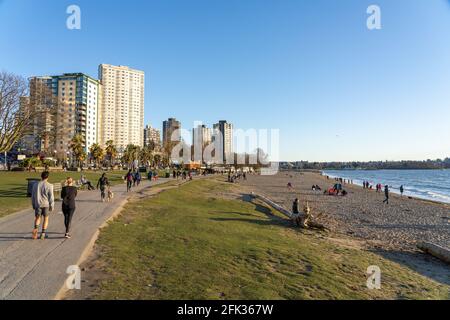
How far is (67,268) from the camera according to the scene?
6.03 meters

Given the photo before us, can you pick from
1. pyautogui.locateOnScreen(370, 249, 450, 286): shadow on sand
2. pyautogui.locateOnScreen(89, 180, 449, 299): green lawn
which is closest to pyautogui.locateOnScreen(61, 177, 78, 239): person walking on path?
pyautogui.locateOnScreen(89, 180, 449, 299): green lawn

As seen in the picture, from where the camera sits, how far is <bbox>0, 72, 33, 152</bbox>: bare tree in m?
29.4

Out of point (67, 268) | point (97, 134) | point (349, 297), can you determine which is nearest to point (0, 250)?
point (67, 268)

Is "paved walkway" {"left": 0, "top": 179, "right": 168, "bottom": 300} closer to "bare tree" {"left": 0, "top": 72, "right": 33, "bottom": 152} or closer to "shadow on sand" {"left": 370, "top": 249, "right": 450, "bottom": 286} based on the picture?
"shadow on sand" {"left": 370, "top": 249, "right": 450, "bottom": 286}

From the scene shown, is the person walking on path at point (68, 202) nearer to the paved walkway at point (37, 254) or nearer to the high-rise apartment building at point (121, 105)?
the paved walkway at point (37, 254)

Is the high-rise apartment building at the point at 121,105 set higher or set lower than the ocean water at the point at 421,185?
higher

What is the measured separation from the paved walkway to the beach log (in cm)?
1252

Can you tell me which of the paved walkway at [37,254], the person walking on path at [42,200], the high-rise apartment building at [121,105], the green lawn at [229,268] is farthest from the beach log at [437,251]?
the high-rise apartment building at [121,105]

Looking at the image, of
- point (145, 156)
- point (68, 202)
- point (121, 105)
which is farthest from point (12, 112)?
point (121, 105)

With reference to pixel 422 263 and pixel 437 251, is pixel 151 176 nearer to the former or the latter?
pixel 437 251

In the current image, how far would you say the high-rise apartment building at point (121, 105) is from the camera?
169125 millimetres

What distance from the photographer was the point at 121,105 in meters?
174

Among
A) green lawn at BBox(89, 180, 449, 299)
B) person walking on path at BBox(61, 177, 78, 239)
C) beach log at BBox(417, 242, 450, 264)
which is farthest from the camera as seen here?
beach log at BBox(417, 242, 450, 264)

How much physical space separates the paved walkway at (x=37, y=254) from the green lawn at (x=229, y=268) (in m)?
0.61
